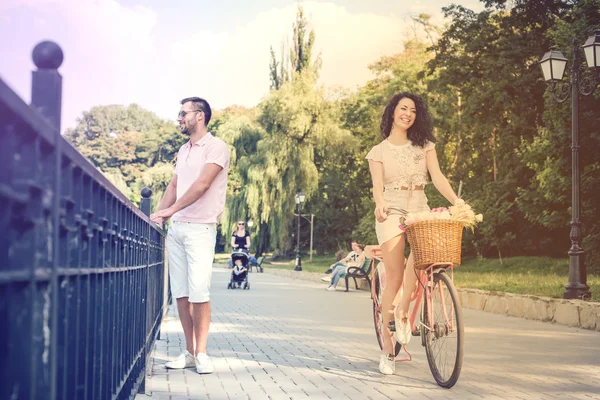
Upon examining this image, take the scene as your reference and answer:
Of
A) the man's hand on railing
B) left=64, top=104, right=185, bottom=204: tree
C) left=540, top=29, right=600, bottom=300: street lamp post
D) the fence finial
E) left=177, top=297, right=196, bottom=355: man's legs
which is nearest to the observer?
the fence finial

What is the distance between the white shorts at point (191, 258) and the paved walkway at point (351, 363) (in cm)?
64

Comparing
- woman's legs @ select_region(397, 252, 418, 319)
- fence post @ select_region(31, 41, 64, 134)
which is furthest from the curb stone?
fence post @ select_region(31, 41, 64, 134)

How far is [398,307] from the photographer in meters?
6.74

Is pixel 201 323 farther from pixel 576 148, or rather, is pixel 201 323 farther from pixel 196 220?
pixel 576 148

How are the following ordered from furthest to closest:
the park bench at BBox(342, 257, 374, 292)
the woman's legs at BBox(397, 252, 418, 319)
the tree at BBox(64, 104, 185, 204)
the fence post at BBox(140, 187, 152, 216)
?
the tree at BBox(64, 104, 185, 204) < the park bench at BBox(342, 257, 374, 292) < the fence post at BBox(140, 187, 152, 216) < the woman's legs at BBox(397, 252, 418, 319)

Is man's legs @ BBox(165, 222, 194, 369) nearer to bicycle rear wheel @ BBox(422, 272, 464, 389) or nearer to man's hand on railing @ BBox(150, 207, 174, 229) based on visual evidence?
man's hand on railing @ BBox(150, 207, 174, 229)

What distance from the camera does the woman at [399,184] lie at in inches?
263

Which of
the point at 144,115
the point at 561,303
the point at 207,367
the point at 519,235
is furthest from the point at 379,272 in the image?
the point at 144,115

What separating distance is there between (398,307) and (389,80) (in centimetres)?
4263

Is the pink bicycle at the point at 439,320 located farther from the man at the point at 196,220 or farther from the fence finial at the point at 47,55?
the fence finial at the point at 47,55

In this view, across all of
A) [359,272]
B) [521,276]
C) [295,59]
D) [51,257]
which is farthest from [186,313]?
[295,59]

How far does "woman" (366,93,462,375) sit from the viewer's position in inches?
263

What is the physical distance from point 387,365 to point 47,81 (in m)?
5.03

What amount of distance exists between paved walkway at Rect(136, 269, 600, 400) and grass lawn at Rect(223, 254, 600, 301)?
9.15 feet
